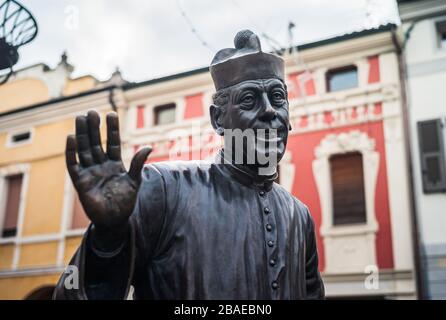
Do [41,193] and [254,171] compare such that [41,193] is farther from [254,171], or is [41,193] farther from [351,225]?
[254,171]

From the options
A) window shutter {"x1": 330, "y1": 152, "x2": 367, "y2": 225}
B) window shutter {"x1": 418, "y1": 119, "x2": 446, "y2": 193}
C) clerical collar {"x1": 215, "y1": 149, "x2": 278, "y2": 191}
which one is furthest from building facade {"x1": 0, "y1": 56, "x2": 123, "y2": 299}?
clerical collar {"x1": 215, "y1": 149, "x2": 278, "y2": 191}

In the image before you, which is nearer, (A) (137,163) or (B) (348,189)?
(A) (137,163)

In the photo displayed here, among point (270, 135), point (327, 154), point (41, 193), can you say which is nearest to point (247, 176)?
point (270, 135)

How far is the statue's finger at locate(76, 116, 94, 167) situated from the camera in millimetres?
1393

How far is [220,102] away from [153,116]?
10.9 meters

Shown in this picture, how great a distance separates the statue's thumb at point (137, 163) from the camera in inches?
56.4

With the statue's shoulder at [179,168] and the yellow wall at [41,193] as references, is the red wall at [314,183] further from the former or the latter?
the statue's shoulder at [179,168]

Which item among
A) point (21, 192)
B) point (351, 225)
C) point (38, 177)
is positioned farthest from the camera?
point (21, 192)

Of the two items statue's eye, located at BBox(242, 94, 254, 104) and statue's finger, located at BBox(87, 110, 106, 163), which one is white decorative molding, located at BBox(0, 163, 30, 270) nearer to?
statue's eye, located at BBox(242, 94, 254, 104)

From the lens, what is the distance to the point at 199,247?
64.9 inches

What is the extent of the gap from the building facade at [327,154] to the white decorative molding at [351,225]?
16mm

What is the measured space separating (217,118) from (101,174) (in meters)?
0.59

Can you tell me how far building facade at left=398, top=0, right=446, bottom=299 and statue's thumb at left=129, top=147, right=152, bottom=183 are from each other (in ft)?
27.5
